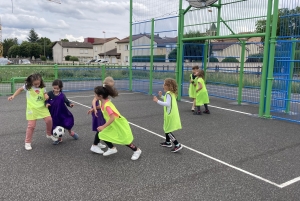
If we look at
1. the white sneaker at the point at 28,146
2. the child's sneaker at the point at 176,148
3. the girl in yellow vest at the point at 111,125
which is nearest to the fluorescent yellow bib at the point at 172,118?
the child's sneaker at the point at 176,148

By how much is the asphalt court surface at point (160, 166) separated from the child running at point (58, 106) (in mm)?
449

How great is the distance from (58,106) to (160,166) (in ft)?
7.87

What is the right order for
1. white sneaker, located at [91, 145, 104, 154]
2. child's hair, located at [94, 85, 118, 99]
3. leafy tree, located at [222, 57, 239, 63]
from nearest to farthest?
child's hair, located at [94, 85, 118, 99], white sneaker, located at [91, 145, 104, 154], leafy tree, located at [222, 57, 239, 63]

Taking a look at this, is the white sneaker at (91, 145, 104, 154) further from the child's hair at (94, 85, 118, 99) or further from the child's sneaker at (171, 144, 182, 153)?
the child's sneaker at (171, 144, 182, 153)

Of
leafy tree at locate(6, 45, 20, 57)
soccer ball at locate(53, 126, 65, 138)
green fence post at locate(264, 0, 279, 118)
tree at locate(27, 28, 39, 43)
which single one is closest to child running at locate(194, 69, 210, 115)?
green fence post at locate(264, 0, 279, 118)

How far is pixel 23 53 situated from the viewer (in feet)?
290

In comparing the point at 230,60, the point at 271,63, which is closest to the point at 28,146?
the point at 271,63

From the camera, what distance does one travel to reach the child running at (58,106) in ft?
17.6

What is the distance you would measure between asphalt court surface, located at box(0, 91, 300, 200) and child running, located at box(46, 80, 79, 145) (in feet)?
1.47

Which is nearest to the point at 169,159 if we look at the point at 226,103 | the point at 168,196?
the point at 168,196

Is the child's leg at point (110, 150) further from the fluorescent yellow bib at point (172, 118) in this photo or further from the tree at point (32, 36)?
the tree at point (32, 36)

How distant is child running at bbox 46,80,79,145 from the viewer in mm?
5371

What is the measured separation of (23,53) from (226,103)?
296 feet

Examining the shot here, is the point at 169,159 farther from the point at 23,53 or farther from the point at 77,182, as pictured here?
the point at 23,53
